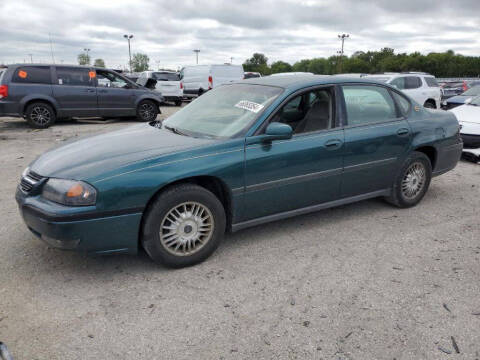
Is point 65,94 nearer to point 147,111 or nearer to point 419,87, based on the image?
point 147,111

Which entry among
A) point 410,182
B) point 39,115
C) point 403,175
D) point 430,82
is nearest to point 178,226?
point 403,175

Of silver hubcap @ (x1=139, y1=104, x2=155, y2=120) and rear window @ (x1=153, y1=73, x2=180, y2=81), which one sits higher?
rear window @ (x1=153, y1=73, x2=180, y2=81)

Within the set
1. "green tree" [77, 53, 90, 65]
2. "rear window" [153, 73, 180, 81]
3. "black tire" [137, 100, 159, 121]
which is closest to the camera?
"black tire" [137, 100, 159, 121]

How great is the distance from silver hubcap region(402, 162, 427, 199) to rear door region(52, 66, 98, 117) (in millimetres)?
9257

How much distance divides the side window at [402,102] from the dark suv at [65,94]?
355 inches

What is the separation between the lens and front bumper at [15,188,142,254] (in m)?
2.86

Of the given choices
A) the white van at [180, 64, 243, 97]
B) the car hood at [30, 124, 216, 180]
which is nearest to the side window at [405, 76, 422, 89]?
the white van at [180, 64, 243, 97]

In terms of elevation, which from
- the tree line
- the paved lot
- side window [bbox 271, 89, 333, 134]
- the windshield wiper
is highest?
the tree line

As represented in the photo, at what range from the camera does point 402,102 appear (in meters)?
4.64

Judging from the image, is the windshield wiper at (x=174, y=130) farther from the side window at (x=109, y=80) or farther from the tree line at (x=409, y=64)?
the tree line at (x=409, y=64)

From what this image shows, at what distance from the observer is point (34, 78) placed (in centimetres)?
1059

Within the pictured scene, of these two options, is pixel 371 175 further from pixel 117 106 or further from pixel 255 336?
pixel 117 106

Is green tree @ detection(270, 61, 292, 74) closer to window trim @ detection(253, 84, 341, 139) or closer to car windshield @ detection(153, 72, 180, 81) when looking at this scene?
car windshield @ detection(153, 72, 180, 81)

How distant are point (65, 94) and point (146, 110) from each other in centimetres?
237
